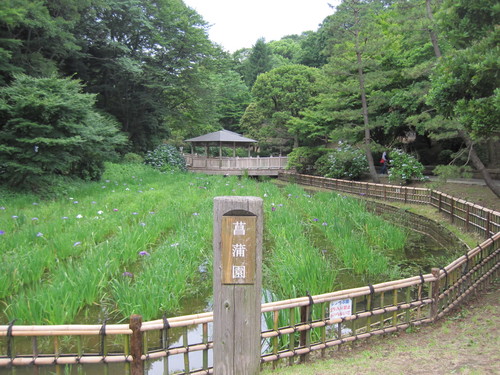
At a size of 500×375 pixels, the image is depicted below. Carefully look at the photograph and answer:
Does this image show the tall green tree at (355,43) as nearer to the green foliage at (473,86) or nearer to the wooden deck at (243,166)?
the green foliage at (473,86)

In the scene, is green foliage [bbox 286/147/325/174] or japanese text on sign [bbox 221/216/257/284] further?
green foliage [bbox 286/147/325/174]

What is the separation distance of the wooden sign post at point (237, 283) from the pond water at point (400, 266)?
22.9 inches

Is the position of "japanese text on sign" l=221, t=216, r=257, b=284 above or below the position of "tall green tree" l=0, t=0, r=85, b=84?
below

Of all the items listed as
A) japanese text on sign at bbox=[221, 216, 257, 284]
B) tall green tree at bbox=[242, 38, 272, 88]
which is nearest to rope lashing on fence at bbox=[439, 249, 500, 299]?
japanese text on sign at bbox=[221, 216, 257, 284]

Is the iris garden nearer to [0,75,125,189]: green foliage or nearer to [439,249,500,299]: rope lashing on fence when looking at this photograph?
[0,75,125,189]: green foliage

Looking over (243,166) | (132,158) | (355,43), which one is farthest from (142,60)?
(355,43)

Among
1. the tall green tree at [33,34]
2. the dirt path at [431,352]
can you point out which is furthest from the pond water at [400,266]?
the tall green tree at [33,34]

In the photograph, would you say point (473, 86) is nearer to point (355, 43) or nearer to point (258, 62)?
point (355, 43)

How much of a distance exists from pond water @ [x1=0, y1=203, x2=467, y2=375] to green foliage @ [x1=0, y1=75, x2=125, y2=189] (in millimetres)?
7209

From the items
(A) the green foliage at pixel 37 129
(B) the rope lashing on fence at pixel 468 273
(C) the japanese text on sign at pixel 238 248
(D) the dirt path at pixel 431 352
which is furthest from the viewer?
(A) the green foliage at pixel 37 129

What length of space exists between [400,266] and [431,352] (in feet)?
10.2

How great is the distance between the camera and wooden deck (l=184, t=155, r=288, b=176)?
21.4m

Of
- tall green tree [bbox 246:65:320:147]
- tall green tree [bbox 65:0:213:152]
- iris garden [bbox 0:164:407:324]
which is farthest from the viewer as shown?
tall green tree [bbox 246:65:320:147]

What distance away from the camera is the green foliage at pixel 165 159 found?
2056 centimetres
